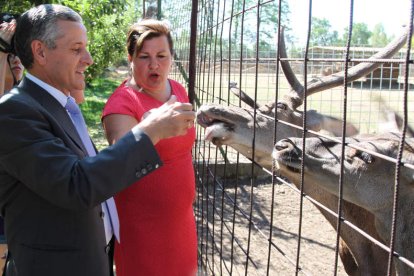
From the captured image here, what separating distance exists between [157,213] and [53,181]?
1038 mm

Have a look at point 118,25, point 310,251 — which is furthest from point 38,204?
point 118,25

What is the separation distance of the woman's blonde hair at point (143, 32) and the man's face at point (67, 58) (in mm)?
695

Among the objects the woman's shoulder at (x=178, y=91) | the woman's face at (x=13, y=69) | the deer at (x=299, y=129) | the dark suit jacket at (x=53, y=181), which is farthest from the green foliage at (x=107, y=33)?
the dark suit jacket at (x=53, y=181)

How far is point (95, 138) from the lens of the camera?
40.4ft

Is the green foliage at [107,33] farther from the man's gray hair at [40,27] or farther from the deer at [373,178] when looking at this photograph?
the man's gray hair at [40,27]

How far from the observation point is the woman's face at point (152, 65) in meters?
2.58

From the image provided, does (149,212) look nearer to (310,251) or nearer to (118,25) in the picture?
(310,251)

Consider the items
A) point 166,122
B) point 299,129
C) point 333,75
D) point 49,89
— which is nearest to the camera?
point 166,122

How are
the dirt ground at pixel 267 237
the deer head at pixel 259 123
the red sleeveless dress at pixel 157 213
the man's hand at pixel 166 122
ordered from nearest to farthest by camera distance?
the man's hand at pixel 166 122
the red sleeveless dress at pixel 157 213
the deer head at pixel 259 123
the dirt ground at pixel 267 237

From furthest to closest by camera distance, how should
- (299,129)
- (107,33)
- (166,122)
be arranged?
(107,33), (299,129), (166,122)

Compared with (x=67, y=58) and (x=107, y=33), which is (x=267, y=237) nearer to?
(x=67, y=58)

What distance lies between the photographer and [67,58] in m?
1.83

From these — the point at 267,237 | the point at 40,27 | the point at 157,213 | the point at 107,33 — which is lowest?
the point at 267,237

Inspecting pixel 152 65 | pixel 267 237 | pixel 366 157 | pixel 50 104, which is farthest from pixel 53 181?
pixel 267 237
